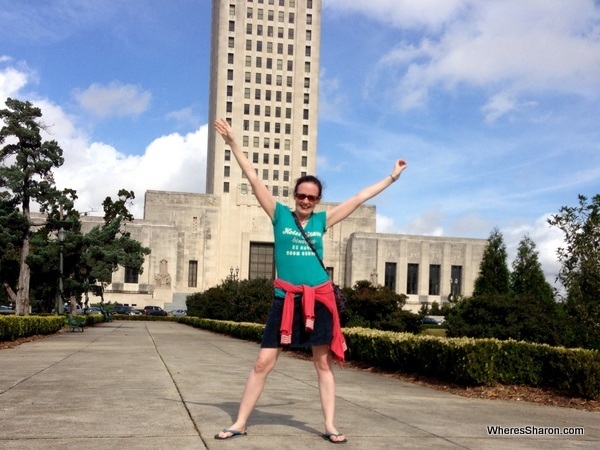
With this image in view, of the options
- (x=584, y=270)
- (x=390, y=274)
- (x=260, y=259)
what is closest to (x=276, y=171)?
(x=260, y=259)

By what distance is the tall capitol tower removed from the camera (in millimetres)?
90625

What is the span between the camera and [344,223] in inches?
3696

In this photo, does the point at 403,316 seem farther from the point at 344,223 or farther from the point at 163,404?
the point at 344,223

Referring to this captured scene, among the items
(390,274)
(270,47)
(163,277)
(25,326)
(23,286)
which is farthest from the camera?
(390,274)

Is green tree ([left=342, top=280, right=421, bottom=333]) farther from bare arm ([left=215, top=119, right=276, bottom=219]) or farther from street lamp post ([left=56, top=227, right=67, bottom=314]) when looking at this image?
bare arm ([left=215, top=119, right=276, bottom=219])

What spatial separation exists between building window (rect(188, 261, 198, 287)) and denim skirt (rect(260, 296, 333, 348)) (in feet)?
283

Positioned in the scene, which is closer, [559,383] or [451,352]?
[559,383]

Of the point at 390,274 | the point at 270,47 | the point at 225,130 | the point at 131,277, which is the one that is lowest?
the point at 131,277

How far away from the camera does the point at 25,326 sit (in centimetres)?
2112

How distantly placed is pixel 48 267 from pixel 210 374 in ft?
72.8

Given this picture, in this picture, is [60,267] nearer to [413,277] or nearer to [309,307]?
[309,307]

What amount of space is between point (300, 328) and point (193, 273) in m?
86.8

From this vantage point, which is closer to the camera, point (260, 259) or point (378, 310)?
point (378, 310)

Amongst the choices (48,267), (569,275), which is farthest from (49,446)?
(48,267)
